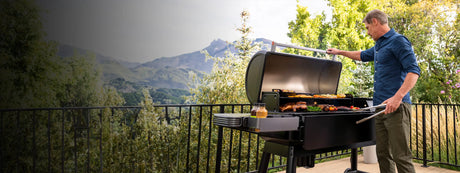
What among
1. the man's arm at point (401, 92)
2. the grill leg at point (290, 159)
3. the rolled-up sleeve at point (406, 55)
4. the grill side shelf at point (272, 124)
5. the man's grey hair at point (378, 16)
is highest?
the man's grey hair at point (378, 16)

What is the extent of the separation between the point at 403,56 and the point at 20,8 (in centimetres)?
1331

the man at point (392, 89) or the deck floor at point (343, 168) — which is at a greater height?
the man at point (392, 89)

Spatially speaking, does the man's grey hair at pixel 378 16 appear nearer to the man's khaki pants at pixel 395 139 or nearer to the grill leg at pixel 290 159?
the man's khaki pants at pixel 395 139

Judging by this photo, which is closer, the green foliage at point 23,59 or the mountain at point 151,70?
the green foliage at point 23,59

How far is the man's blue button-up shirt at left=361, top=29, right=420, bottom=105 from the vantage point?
6.67 feet

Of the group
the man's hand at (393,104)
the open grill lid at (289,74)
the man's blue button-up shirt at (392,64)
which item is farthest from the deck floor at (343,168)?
the man's hand at (393,104)

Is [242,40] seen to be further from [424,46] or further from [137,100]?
[424,46]

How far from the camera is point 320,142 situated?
1.92m

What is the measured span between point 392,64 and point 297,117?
35.1 inches

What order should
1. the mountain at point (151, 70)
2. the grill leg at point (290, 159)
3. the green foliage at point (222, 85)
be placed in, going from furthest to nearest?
the mountain at point (151, 70) < the green foliage at point (222, 85) < the grill leg at point (290, 159)

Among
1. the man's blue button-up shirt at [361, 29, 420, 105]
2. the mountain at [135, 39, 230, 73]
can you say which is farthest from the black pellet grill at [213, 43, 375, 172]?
the mountain at [135, 39, 230, 73]

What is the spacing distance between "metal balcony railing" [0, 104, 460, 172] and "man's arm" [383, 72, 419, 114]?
1236 millimetres

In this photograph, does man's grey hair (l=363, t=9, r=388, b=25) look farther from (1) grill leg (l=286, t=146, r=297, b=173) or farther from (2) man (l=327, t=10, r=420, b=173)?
(1) grill leg (l=286, t=146, r=297, b=173)

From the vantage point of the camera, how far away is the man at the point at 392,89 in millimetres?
1996
